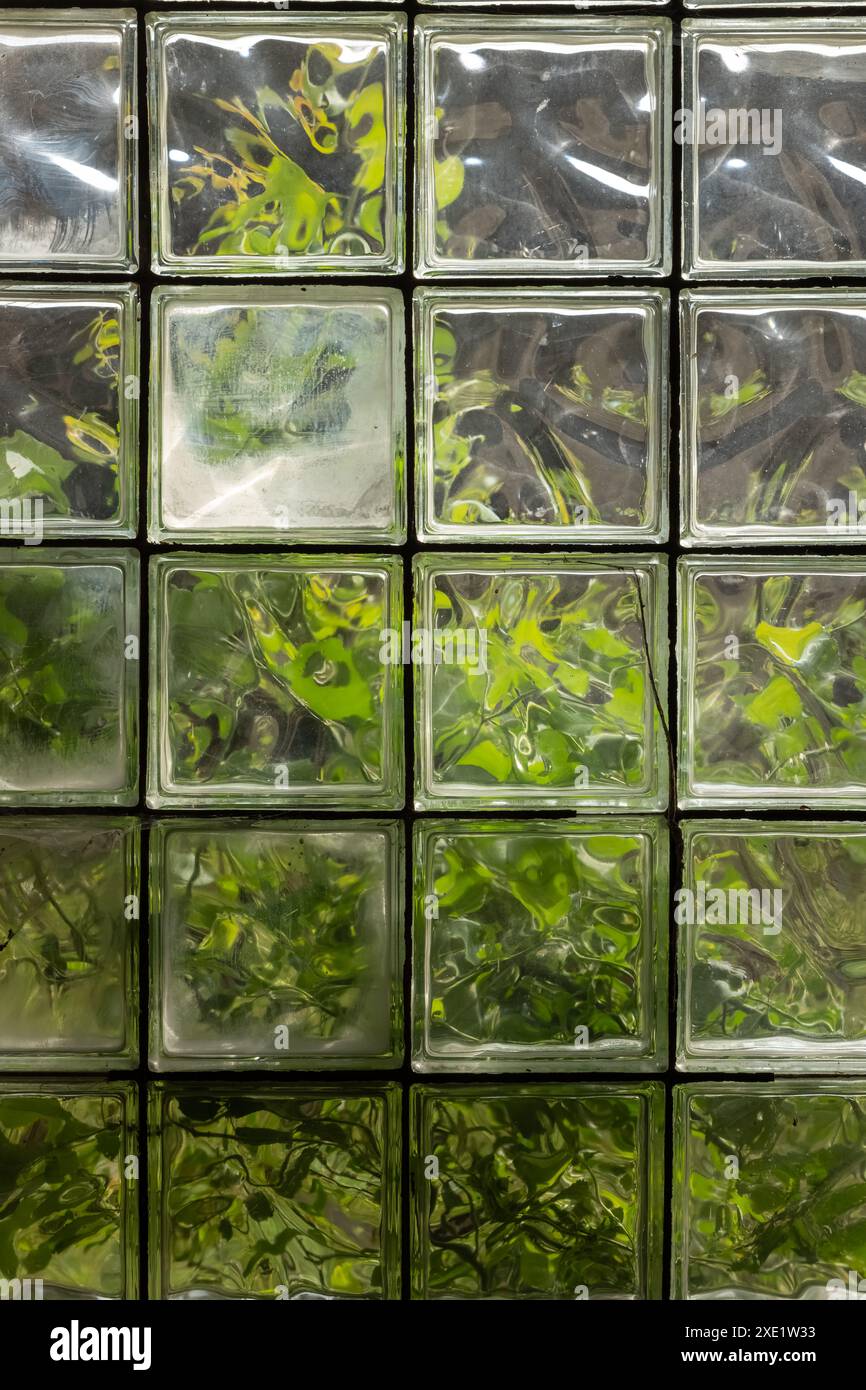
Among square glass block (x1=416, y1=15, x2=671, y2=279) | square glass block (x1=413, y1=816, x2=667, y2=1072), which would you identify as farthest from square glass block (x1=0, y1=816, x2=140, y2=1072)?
square glass block (x1=416, y1=15, x2=671, y2=279)

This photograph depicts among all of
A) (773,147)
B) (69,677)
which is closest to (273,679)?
(69,677)

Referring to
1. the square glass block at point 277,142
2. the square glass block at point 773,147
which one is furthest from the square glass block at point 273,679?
the square glass block at point 773,147

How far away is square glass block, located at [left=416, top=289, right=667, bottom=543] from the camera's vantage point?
938mm

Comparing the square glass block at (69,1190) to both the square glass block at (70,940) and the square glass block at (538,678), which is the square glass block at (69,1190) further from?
the square glass block at (538,678)

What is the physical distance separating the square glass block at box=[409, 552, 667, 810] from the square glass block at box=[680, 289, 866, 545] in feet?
0.39

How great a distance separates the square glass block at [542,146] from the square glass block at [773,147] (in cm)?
4

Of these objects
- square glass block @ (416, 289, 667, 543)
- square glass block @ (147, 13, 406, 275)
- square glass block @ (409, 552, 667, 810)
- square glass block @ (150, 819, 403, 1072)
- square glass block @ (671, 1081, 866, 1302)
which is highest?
A: square glass block @ (147, 13, 406, 275)

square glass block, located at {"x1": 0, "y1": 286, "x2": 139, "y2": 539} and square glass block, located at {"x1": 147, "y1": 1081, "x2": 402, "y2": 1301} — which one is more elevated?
square glass block, located at {"x1": 0, "y1": 286, "x2": 139, "y2": 539}

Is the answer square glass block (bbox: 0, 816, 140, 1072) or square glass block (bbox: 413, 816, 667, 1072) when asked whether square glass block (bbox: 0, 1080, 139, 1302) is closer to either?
square glass block (bbox: 0, 816, 140, 1072)

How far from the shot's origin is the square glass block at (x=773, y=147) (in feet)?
3.04

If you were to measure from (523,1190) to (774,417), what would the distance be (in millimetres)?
932

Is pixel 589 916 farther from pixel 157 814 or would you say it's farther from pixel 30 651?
pixel 30 651

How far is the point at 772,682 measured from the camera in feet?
3.13
